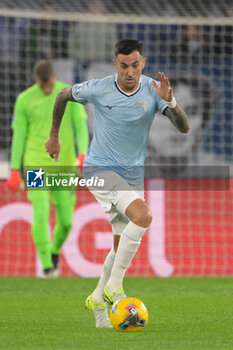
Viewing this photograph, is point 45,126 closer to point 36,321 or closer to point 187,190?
point 187,190

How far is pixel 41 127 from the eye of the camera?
33.1ft

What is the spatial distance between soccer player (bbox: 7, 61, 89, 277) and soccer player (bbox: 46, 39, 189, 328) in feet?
12.1

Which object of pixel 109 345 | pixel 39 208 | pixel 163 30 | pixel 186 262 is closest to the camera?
pixel 109 345

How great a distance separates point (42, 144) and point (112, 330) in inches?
179

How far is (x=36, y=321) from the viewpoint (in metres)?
6.30

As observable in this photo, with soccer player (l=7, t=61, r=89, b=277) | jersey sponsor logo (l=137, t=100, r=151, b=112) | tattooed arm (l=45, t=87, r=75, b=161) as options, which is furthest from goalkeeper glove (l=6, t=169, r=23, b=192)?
jersey sponsor logo (l=137, t=100, r=151, b=112)

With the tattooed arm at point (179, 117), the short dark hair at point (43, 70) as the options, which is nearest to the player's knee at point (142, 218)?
the tattooed arm at point (179, 117)

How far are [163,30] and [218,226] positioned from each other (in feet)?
11.4

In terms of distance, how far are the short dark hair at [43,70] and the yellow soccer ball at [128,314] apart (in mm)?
4763

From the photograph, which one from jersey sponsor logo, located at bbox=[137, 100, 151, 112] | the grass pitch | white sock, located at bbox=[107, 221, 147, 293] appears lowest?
the grass pitch

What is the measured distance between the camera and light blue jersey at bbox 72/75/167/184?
20.0 feet

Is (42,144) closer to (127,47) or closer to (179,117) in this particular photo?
(127,47)

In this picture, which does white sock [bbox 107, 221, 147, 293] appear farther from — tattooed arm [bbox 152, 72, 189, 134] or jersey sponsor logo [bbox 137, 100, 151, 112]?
jersey sponsor logo [bbox 137, 100, 151, 112]

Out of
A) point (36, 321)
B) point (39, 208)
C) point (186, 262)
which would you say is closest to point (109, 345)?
point (36, 321)
